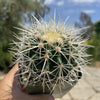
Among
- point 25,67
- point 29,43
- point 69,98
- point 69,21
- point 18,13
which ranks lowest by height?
point 69,98

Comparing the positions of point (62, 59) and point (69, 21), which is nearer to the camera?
point (62, 59)

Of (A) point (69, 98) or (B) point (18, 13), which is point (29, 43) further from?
(B) point (18, 13)

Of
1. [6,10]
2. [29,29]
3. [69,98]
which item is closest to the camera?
[29,29]

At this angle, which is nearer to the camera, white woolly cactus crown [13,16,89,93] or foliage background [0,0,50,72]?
white woolly cactus crown [13,16,89,93]

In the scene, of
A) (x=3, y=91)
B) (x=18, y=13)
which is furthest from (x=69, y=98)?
(x=18, y=13)

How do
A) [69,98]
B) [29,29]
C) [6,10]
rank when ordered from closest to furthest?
[29,29], [69,98], [6,10]

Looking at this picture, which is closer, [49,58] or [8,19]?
[49,58]

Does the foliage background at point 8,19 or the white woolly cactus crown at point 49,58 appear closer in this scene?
the white woolly cactus crown at point 49,58

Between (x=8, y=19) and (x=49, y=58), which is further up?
(x=8, y=19)
